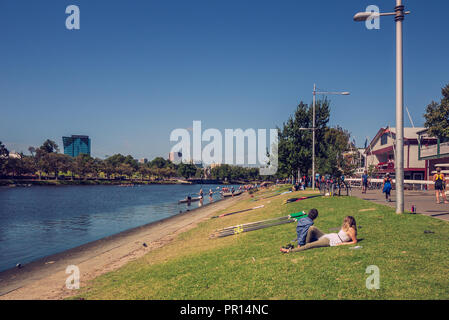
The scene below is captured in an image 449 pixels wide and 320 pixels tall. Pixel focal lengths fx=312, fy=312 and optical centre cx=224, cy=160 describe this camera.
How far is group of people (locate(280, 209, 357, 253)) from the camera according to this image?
9.17 metres

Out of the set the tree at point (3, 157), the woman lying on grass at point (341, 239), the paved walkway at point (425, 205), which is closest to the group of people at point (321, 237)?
the woman lying on grass at point (341, 239)

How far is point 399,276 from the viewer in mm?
6258

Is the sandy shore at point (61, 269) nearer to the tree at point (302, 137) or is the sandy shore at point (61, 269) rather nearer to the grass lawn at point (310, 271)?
the grass lawn at point (310, 271)

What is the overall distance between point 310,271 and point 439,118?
146 ft

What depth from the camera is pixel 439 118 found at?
41.8m

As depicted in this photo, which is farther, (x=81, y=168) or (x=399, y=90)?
(x=81, y=168)

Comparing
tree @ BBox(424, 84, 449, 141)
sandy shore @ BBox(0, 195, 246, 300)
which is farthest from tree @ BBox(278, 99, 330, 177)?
sandy shore @ BBox(0, 195, 246, 300)

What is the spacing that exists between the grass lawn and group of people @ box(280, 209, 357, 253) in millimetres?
363

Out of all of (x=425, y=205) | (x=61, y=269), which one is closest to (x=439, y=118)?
(x=425, y=205)

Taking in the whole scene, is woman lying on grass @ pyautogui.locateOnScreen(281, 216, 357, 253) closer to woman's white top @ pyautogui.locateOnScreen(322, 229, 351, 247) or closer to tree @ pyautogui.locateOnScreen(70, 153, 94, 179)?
woman's white top @ pyautogui.locateOnScreen(322, 229, 351, 247)

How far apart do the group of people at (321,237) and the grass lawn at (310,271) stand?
1.19ft

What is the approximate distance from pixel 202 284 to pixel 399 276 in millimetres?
4560

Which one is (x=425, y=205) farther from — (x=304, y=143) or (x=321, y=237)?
(x=304, y=143)
